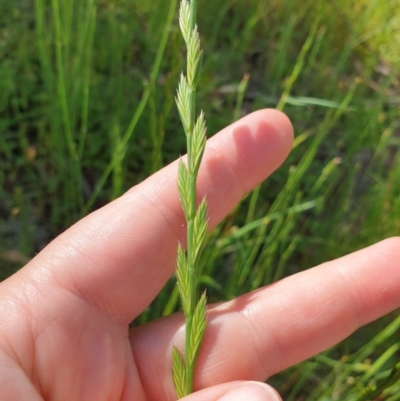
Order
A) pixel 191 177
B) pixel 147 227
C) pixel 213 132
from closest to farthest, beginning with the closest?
1. pixel 191 177
2. pixel 147 227
3. pixel 213 132

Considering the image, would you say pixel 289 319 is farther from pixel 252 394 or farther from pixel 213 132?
pixel 213 132

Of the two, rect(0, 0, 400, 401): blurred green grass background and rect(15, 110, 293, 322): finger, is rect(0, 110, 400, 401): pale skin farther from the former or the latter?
rect(0, 0, 400, 401): blurred green grass background

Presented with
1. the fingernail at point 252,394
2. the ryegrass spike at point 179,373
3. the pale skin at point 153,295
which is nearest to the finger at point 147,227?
the pale skin at point 153,295

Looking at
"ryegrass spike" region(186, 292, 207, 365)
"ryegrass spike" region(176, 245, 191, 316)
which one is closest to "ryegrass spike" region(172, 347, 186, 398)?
"ryegrass spike" region(186, 292, 207, 365)

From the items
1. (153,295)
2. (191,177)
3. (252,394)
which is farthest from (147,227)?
(252,394)

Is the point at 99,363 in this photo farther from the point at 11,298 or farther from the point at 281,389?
the point at 281,389

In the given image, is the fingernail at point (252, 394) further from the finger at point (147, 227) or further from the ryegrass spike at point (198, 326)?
the finger at point (147, 227)
